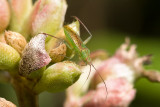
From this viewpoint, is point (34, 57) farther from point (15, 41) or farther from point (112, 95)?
point (112, 95)

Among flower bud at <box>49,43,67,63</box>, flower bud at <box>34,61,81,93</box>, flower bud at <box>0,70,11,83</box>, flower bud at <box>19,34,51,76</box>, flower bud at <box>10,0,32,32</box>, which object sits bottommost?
flower bud at <box>0,70,11,83</box>

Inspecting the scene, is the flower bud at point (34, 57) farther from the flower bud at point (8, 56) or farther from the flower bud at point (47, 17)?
the flower bud at point (47, 17)

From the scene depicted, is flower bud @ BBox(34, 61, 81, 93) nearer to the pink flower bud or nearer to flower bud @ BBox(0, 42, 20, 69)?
flower bud @ BBox(0, 42, 20, 69)

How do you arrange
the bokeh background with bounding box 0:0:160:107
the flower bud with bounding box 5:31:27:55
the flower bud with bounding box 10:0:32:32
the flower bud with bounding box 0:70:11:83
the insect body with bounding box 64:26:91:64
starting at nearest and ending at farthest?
the flower bud with bounding box 5:31:27:55, the insect body with bounding box 64:26:91:64, the flower bud with bounding box 10:0:32:32, the flower bud with bounding box 0:70:11:83, the bokeh background with bounding box 0:0:160:107

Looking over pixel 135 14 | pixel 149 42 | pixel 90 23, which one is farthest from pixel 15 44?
pixel 90 23

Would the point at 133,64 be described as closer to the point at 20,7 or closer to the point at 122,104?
the point at 122,104

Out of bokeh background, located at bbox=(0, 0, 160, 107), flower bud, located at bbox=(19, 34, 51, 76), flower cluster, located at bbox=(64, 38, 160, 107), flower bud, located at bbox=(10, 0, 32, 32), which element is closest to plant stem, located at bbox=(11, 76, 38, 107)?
flower bud, located at bbox=(19, 34, 51, 76)
